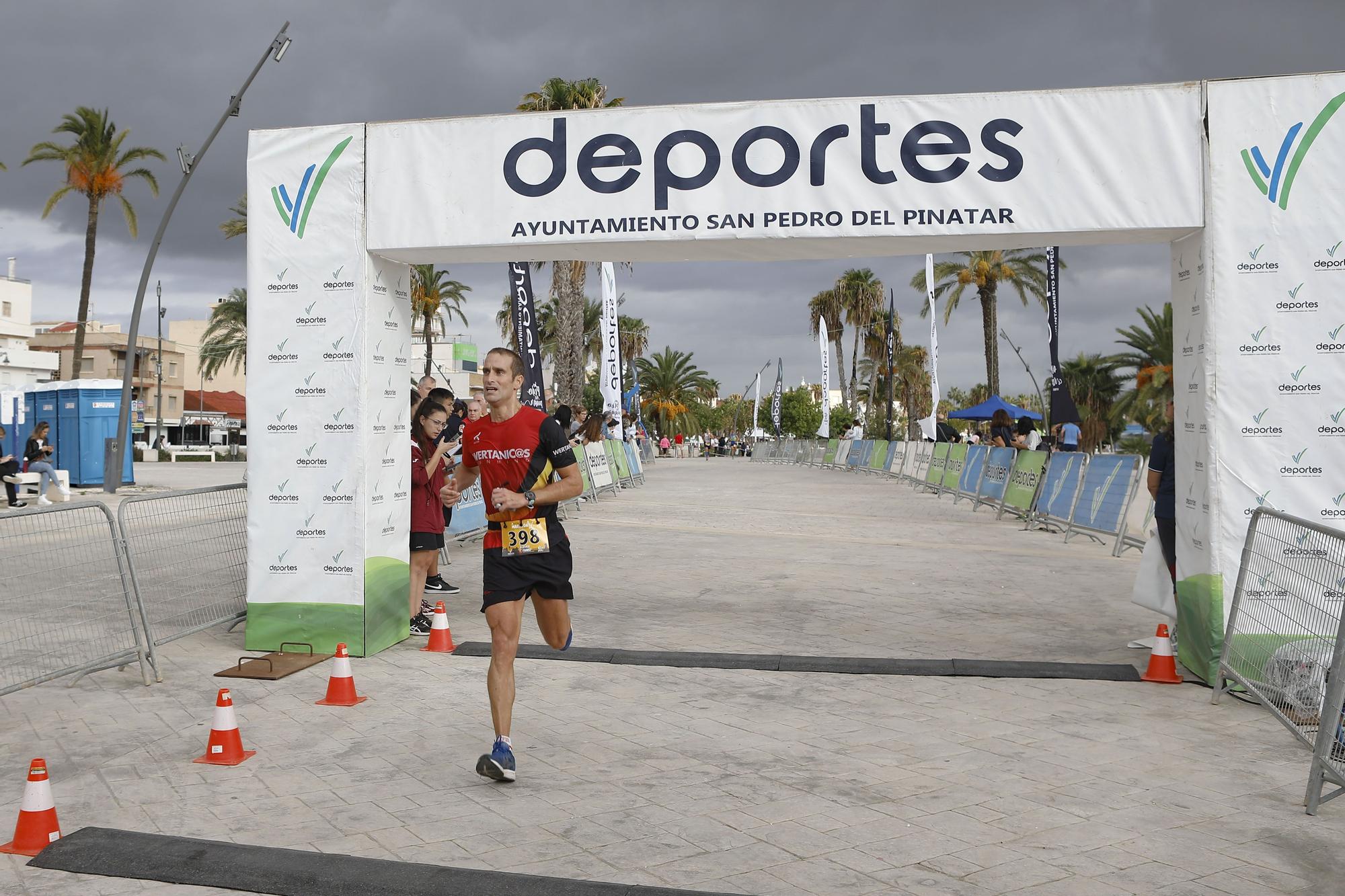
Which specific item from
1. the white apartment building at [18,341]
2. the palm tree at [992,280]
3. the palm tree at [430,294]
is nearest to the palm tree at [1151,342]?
the palm tree at [992,280]

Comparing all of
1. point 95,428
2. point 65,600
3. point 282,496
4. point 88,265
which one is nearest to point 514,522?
point 65,600

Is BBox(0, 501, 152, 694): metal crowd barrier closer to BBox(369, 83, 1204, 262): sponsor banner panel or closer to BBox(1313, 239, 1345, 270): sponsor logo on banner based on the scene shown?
BBox(369, 83, 1204, 262): sponsor banner panel

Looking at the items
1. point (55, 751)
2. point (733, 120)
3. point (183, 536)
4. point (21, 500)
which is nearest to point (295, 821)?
point (55, 751)

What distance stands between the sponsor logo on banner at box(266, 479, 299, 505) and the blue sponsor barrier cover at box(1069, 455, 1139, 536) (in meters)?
9.94

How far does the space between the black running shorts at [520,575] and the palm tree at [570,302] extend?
79.3ft

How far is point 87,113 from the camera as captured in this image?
120 ft

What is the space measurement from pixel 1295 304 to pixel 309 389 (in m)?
6.64

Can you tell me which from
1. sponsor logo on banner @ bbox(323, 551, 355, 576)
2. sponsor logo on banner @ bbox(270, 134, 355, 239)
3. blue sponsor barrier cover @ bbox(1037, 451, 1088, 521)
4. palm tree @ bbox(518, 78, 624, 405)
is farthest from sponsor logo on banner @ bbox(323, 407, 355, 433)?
palm tree @ bbox(518, 78, 624, 405)

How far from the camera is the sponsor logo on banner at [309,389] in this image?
7617mm

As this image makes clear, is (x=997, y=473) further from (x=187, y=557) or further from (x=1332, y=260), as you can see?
(x=187, y=557)

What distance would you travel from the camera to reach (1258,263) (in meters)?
6.61

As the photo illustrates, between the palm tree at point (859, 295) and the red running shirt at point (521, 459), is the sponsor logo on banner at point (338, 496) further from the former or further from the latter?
the palm tree at point (859, 295)

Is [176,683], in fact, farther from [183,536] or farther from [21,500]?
[21,500]

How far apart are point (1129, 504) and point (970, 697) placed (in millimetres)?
8188
